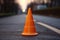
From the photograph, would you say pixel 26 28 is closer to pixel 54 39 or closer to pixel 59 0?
pixel 54 39

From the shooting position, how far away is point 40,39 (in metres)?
7.62

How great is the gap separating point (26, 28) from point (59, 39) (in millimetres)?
1324

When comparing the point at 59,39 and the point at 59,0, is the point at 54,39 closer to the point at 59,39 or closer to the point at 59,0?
the point at 59,39

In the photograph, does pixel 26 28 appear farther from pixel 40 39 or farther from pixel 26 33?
pixel 40 39

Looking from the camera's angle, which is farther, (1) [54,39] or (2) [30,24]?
(2) [30,24]

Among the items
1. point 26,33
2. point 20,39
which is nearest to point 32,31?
point 26,33

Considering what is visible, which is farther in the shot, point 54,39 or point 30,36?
point 30,36

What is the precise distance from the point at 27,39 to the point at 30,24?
2.77 ft

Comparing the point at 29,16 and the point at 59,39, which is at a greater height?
the point at 29,16

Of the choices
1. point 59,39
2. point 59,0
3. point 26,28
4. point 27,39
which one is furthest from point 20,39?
point 59,0

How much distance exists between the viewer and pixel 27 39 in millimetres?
7609

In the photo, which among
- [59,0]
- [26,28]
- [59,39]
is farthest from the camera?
[59,0]

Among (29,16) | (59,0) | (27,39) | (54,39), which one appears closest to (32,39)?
(27,39)

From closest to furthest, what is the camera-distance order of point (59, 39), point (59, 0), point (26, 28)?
point (59, 39) < point (26, 28) < point (59, 0)
